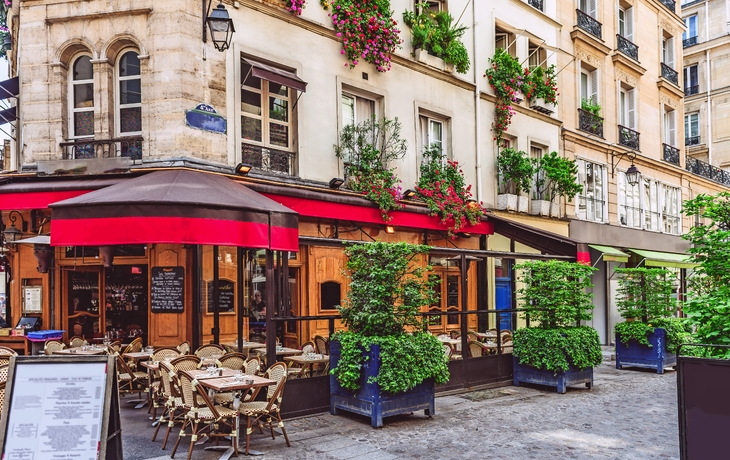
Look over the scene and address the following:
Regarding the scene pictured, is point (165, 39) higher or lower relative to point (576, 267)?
higher

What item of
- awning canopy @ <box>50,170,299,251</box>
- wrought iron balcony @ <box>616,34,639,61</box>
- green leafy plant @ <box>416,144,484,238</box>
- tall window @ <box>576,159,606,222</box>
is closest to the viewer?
awning canopy @ <box>50,170,299,251</box>

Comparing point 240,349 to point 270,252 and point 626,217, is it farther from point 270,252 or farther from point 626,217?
point 626,217

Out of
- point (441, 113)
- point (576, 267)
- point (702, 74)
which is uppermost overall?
point (702, 74)

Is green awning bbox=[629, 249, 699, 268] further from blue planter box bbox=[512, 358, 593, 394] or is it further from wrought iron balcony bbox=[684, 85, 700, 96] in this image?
wrought iron balcony bbox=[684, 85, 700, 96]

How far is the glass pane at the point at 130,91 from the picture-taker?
36.8 feet

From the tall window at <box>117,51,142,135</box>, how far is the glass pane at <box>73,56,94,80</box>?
0.55 meters

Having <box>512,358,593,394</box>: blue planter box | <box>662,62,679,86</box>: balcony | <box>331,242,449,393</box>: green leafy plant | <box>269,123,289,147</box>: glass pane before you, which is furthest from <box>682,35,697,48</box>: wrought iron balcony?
<box>331,242,449,393</box>: green leafy plant

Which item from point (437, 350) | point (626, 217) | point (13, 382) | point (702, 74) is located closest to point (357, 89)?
point (437, 350)

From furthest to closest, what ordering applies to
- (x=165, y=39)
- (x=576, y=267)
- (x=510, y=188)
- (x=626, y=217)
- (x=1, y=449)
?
1. (x=626, y=217)
2. (x=510, y=188)
3. (x=576, y=267)
4. (x=165, y=39)
5. (x=1, y=449)

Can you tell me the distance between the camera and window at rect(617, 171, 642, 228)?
22.1 meters

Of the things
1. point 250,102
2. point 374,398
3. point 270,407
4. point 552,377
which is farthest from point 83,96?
point 552,377

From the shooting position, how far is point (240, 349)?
37.1ft

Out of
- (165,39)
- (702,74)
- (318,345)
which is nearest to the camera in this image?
(165,39)

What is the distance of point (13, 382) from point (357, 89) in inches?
391
